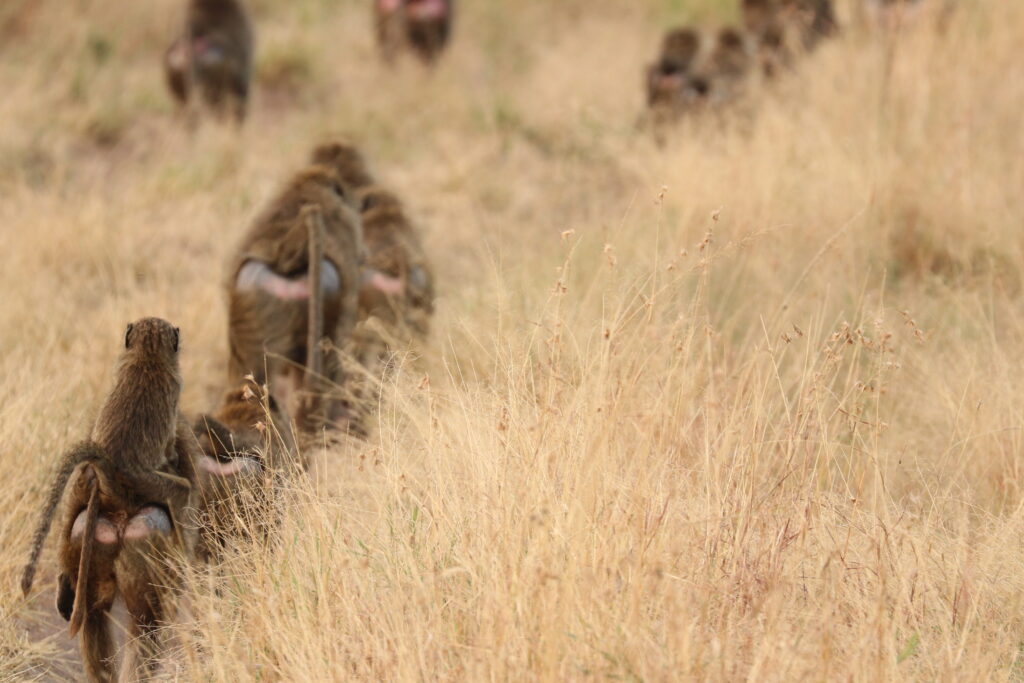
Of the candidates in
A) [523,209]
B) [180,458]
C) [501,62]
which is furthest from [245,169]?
[180,458]

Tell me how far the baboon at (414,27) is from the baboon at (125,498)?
7.54 meters

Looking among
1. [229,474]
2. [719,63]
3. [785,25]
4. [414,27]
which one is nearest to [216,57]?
[414,27]

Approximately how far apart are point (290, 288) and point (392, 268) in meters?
0.75

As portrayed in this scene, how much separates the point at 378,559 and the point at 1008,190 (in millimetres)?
4460

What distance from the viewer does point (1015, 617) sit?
3613 millimetres

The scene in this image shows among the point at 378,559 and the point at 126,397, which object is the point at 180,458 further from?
the point at 378,559

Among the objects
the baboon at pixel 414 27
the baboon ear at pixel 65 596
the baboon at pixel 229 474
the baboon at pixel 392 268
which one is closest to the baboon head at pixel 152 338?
the baboon at pixel 229 474

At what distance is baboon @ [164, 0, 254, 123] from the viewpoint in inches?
373

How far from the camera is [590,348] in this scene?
15.8 feet

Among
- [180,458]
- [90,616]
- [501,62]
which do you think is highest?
[501,62]

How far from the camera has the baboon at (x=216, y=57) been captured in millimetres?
9477

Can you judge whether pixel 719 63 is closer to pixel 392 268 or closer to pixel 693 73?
pixel 693 73

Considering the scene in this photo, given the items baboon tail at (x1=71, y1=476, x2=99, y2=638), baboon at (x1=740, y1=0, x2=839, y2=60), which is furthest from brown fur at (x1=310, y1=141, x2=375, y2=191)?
baboon at (x1=740, y1=0, x2=839, y2=60)

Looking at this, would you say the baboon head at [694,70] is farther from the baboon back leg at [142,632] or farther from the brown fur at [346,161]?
the baboon back leg at [142,632]
